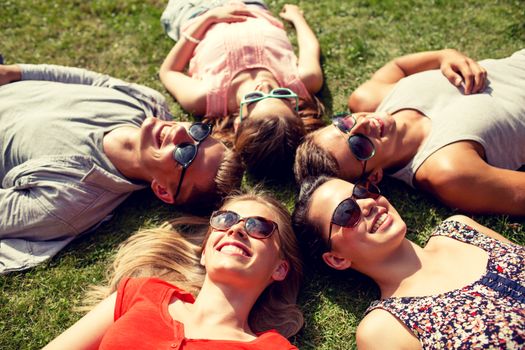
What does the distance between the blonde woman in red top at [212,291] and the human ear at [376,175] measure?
1.07 m

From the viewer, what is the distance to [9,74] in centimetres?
567

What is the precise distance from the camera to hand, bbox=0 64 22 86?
5638mm

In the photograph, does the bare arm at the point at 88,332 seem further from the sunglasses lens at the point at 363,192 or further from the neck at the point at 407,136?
the neck at the point at 407,136

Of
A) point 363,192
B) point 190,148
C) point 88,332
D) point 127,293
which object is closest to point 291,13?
point 190,148

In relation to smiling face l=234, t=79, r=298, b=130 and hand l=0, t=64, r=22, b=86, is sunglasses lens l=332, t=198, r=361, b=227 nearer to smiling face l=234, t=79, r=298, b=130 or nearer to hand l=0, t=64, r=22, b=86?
smiling face l=234, t=79, r=298, b=130

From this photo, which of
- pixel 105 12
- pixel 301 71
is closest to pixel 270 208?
pixel 301 71

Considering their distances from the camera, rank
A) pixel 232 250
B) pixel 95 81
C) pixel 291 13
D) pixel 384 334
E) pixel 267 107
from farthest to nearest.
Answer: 1. pixel 291 13
2. pixel 95 81
3. pixel 267 107
4. pixel 232 250
5. pixel 384 334

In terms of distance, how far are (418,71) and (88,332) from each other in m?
4.76

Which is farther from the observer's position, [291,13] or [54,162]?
[291,13]

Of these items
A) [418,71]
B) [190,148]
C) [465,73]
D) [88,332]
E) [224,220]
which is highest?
[465,73]

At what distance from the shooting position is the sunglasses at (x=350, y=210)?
415 centimetres

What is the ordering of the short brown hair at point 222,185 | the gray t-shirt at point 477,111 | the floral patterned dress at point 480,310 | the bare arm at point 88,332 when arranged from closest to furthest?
the floral patterned dress at point 480,310 < the bare arm at point 88,332 < the gray t-shirt at point 477,111 < the short brown hair at point 222,185

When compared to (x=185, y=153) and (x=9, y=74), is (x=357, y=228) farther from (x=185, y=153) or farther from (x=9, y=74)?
(x=9, y=74)

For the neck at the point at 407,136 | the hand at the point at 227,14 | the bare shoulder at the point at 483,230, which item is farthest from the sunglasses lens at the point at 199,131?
the bare shoulder at the point at 483,230
